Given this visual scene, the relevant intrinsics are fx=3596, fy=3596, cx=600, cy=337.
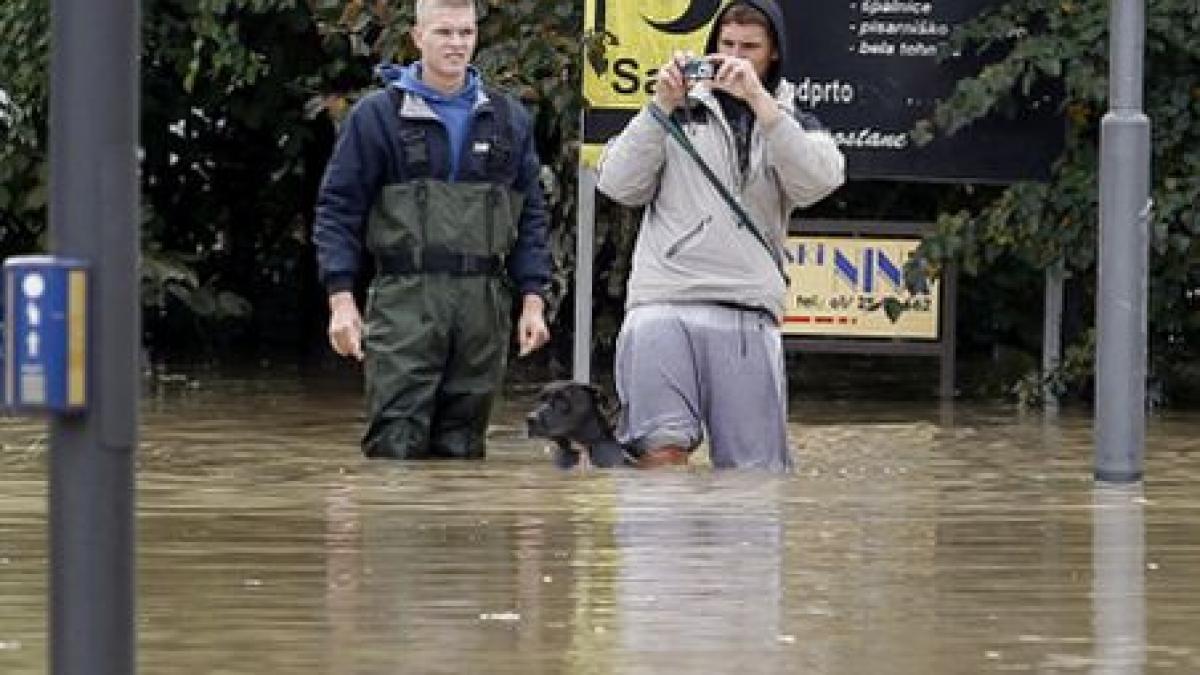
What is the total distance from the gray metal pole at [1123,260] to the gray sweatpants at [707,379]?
108cm

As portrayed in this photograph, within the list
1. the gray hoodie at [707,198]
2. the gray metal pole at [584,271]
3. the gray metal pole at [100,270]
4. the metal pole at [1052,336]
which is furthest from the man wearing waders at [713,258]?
the gray metal pole at [100,270]

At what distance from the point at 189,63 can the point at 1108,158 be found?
7.10m

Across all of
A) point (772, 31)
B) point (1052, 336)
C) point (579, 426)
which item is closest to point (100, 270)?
point (772, 31)

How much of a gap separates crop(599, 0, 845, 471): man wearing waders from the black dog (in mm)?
168

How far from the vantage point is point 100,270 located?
5.31 metres

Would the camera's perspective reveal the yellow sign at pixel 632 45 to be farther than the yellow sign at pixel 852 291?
No

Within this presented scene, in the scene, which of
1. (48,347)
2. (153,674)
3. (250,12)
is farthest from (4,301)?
(250,12)

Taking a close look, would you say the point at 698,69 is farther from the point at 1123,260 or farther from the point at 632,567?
the point at 632,567

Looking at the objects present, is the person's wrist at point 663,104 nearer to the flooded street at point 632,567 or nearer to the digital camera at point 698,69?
the digital camera at point 698,69

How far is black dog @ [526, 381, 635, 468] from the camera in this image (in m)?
11.2

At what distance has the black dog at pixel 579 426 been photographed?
36.8 ft

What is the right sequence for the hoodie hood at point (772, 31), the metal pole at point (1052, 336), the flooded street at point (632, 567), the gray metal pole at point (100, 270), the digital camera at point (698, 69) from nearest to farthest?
1. the gray metal pole at point (100, 270)
2. the flooded street at point (632, 567)
3. the digital camera at point (698, 69)
4. the hoodie hood at point (772, 31)
5. the metal pole at point (1052, 336)

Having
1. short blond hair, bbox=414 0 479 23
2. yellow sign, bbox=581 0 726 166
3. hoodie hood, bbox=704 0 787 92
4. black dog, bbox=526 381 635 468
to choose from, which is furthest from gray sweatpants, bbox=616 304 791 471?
yellow sign, bbox=581 0 726 166

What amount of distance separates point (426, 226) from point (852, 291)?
505cm
